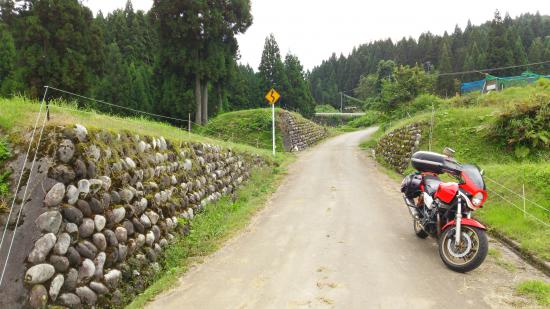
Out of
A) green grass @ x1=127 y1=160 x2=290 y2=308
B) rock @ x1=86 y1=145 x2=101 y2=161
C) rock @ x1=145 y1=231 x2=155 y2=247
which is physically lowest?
green grass @ x1=127 y1=160 x2=290 y2=308

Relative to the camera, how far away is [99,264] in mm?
4484

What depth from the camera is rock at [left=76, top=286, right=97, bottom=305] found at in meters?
4.09

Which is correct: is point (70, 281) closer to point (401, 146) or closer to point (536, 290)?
point (536, 290)

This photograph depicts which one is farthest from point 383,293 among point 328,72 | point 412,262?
point 328,72

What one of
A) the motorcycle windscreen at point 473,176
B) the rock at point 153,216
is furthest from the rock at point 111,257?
the motorcycle windscreen at point 473,176

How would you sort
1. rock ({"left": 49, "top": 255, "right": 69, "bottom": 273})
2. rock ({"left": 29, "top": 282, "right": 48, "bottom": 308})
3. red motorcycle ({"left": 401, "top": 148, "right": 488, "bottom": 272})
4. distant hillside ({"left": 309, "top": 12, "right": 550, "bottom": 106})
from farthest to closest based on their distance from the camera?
distant hillside ({"left": 309, "top": 12, "right": 550, "bottom": 106}) < red motorcycle ({"left": 401, "top": 148, "right": 488, "bottom": 272}) < rock ({"left": 49, "top": 255, "right": 69, "bottom": 273}) < rock ({"left": 29, "top": 282, "right": 48, "bottom": 308})

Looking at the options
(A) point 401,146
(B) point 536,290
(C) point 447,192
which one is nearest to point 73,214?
(C) point 447,192

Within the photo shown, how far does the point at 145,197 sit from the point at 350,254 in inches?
135

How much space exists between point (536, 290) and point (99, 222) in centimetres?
541

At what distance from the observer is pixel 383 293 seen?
4484mm

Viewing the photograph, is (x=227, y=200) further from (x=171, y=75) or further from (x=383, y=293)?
(x=171, y=75)

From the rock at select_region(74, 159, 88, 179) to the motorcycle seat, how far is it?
5.23 m

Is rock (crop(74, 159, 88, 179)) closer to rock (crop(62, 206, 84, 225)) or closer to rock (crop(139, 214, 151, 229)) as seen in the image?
rock (crop(62, 206, 84, 225))

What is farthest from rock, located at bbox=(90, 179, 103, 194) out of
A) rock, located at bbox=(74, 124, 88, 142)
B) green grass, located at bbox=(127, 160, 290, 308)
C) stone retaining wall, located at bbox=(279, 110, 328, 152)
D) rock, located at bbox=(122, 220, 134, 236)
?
stone retaining wall, located at bbox=(279, 110, 328, 152)
